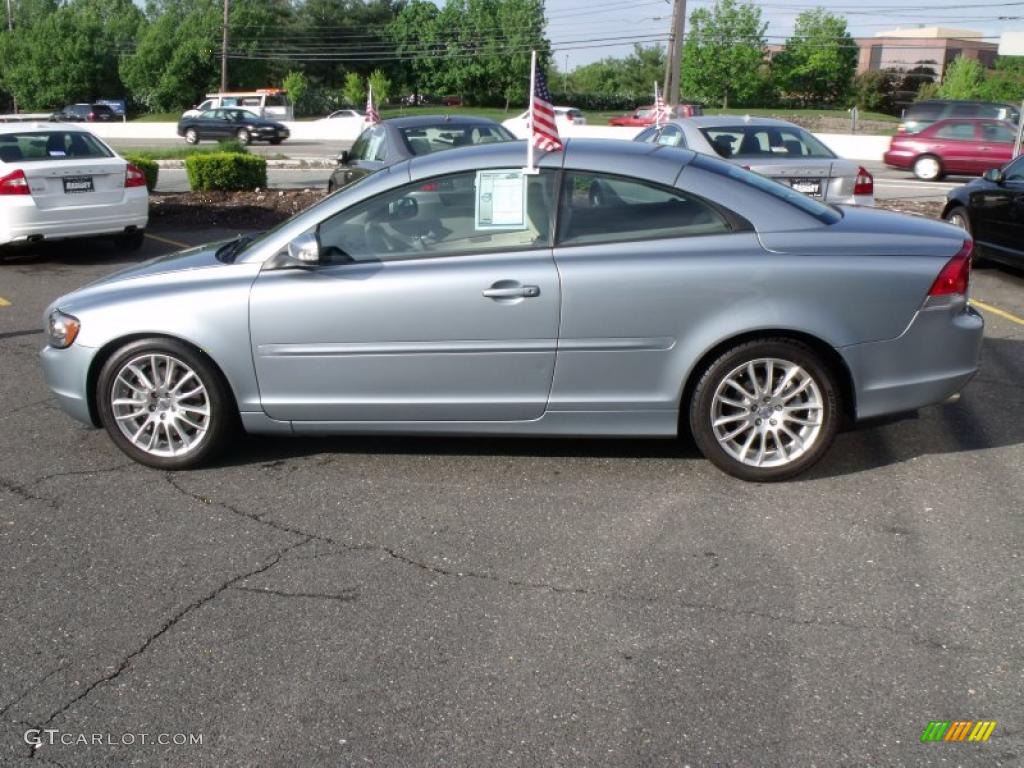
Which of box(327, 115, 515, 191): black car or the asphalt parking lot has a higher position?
box(327, 115, 515, 191): black car

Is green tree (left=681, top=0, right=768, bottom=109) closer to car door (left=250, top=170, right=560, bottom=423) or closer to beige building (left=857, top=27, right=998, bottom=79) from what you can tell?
beige building (left=857, top=27, right=998, bottom=79)

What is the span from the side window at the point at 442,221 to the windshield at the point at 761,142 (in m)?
6.73

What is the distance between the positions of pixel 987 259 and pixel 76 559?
31.3 ft

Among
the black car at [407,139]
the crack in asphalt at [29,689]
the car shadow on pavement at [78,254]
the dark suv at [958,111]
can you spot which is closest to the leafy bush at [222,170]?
the car shadow on pavement at [78,254]

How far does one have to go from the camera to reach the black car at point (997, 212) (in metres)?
10.1

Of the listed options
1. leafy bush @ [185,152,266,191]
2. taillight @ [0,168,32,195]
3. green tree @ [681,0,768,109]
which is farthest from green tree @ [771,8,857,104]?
taillight @ [0,168,32,195]

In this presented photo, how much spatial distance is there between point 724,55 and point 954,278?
83.5m

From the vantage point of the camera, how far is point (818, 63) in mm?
91125

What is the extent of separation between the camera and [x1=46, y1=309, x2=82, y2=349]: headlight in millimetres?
5434

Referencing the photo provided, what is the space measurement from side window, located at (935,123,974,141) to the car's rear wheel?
0.60 m

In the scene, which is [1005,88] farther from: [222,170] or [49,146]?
[49,146]

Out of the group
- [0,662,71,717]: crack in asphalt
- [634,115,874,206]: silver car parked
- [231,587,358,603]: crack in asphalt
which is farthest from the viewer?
[634,115,874,206]: silver car parked

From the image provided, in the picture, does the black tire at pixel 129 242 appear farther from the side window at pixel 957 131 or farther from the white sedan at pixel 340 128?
the white sedan at pixel 340 128

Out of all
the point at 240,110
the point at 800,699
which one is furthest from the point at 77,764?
the point at 240,110
